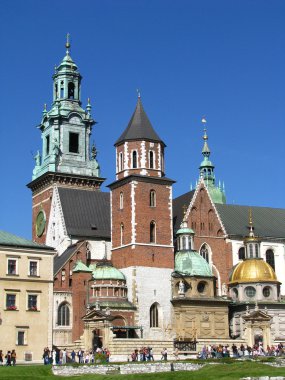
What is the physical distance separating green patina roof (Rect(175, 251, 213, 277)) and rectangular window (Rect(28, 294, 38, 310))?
16.7 metres

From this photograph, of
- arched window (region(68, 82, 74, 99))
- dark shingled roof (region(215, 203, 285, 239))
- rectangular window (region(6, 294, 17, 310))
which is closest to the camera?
rectangular window (region(6, 294, 17, 310))

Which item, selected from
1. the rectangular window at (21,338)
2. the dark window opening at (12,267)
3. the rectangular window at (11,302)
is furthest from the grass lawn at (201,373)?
the dark window opening at (12,267)

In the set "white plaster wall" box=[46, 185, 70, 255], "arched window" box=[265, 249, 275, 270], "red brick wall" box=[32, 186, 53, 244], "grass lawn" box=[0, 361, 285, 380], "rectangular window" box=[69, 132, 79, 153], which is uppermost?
"rectangular window" box=[69, 132, 79, 153]

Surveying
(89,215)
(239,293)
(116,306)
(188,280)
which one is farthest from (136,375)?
(89,215)

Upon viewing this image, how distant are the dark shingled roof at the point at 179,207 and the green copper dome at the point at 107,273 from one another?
1138cm

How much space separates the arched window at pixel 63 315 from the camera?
73356 millimetres

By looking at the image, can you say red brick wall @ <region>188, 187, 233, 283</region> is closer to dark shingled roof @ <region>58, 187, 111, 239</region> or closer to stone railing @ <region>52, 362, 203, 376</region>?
dark shingled roof @ <region>58, 187, 111, 239</region>

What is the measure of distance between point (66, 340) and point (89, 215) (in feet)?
55.5

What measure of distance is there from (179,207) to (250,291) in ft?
40.7

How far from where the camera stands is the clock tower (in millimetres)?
92062

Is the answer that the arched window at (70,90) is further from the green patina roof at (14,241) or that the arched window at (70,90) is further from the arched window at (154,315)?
the arched window at (154,315)

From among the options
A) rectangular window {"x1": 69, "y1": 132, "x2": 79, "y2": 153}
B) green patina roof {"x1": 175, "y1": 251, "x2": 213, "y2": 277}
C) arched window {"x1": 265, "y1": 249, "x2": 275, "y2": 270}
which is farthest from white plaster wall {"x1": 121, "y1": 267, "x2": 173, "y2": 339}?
rectangular window {"x1": 69, "y1": 132, "x2": 79, "y2": 153}

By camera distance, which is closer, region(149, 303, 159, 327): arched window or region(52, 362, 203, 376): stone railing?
region(52, 362, 203, 376): stone railing

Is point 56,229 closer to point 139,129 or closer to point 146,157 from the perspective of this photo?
point 146,157
